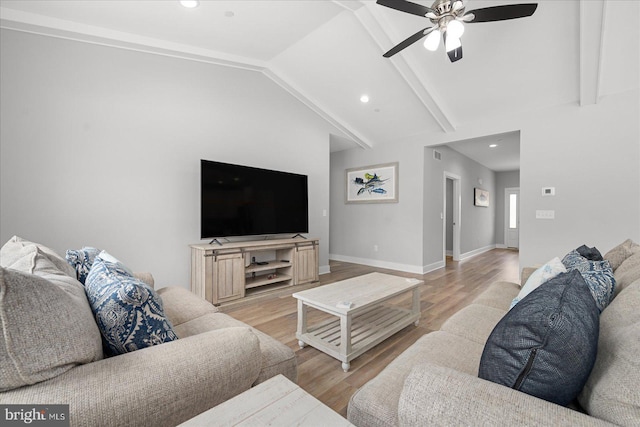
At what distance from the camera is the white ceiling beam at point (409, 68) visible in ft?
9.34

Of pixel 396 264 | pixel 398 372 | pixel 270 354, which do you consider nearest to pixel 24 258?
pixel 270 354

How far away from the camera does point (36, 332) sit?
694mm

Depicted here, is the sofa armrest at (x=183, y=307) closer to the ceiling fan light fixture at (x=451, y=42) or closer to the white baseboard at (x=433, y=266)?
the ceiling fan light fixture at (x=451, y=42)

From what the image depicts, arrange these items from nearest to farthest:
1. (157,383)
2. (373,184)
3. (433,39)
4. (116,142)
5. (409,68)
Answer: (157,383)
(433,39)
(116,142)
(409,68)
(373,184)

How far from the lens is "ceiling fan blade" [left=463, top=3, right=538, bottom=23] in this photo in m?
1.92

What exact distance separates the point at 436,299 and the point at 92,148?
161 inches

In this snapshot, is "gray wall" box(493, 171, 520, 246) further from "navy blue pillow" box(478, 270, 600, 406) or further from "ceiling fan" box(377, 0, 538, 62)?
"navy blue pillow" box(478, 270, 600, 406)

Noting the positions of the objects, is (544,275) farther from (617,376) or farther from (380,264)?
(380,264)

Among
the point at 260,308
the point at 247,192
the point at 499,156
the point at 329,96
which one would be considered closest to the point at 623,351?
the point at 260,308

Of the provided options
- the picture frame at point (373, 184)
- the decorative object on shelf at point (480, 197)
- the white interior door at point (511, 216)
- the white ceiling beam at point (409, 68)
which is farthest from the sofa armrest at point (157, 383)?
the white interior door at point (511, 216)

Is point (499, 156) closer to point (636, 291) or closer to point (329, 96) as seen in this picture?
point (329, 96)

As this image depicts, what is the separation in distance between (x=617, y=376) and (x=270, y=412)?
0.83m

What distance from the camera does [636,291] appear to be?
968 mm

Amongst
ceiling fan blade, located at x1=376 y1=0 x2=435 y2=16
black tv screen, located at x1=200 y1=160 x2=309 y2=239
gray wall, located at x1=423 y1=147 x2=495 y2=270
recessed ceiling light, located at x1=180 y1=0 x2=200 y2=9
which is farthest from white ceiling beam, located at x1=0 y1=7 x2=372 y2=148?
gray wall, located at x1=423 y1=147 x2=495 y2=270
